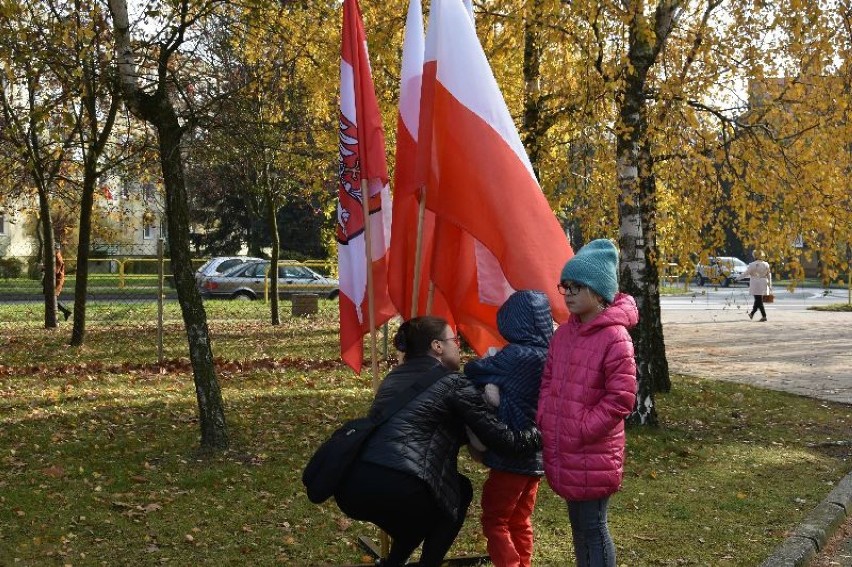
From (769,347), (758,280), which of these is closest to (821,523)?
(769,347)

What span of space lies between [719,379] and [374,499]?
13.2 metres

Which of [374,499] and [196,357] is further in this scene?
[196,357]

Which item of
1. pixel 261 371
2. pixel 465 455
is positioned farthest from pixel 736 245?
pixel 465 455

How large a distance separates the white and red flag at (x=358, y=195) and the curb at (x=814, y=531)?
2938 millimetres

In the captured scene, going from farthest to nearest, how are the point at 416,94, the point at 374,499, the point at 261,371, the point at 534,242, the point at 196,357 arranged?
1. the point at 261,371
2. the point at 196,357
3. the point at 416,94
4. the point at 534,242
5. the point at 374,499

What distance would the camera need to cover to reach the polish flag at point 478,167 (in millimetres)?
5824

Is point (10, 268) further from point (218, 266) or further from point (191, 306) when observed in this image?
point (191, 306)

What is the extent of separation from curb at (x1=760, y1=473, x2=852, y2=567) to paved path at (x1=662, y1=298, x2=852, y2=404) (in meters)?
6.39

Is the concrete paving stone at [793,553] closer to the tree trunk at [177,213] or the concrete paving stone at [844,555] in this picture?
the concrete paving stone at [844,555]

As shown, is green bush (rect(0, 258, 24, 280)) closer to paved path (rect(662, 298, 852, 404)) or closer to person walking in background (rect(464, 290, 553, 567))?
paved path (rect(662, 298, 852, 404))

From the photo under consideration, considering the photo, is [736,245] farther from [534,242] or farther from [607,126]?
[534,242]

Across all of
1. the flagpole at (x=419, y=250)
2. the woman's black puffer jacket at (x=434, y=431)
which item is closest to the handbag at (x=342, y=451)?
the woman's black puffer jacket at (x=434, y=431)

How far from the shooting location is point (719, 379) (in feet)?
54.8

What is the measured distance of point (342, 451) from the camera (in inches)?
177
